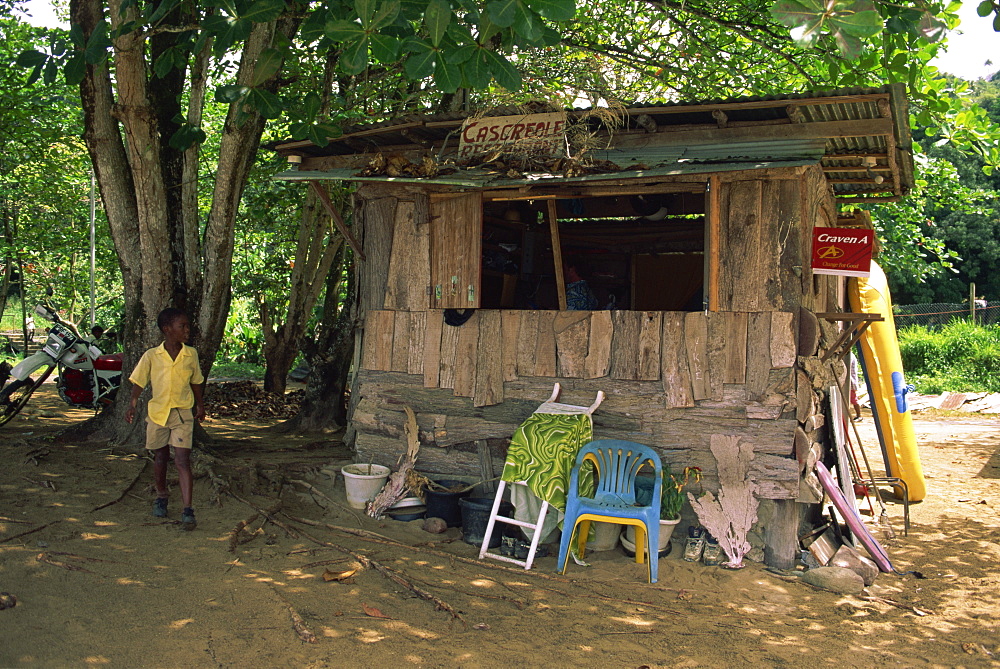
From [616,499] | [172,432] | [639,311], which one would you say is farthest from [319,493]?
[639,311]

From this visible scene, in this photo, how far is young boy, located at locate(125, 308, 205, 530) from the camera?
5402mm

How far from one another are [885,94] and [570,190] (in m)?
2.20

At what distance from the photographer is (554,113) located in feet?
19.5

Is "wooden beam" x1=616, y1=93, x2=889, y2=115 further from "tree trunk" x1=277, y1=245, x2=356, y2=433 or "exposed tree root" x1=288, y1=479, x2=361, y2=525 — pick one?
"tree trunk" x1=277, y1=245, x2=356, y2=433

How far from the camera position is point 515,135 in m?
6.02

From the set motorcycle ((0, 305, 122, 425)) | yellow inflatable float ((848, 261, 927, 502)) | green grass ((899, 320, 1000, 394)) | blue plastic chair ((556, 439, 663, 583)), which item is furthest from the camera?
green grass ((899, 320, 1000, 394))

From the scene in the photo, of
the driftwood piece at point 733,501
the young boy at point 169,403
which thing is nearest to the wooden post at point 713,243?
the driftwood piece at point 733,501

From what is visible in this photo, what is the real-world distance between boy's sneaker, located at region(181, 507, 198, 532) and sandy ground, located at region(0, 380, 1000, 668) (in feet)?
0.19

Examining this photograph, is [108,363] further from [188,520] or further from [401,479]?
[401,479]

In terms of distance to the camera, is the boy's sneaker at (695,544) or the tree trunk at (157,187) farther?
the tree trunk at (157,187)

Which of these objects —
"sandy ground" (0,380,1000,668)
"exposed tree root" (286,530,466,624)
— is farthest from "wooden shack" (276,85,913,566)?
"exposed tree root" (286,530,466,624)

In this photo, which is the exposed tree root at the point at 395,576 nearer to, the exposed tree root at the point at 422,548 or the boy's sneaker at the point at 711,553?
the exposed tree root at the point at 422,548

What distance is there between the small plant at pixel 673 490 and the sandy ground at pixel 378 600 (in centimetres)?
32

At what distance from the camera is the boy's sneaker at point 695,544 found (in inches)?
216
